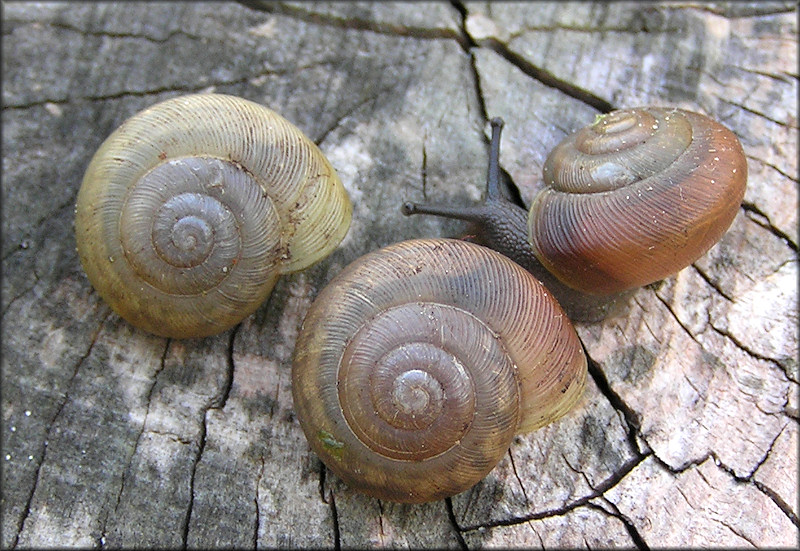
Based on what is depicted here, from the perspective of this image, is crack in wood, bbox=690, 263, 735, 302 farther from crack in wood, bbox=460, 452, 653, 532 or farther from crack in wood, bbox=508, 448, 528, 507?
crack in wood, bbox=508, 448, 528, 507

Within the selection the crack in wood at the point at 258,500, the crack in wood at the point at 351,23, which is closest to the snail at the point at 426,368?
the crack in wood at the point at 258,500

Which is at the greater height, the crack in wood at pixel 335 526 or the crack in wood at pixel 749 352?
the crack in wood at pixel 749 352

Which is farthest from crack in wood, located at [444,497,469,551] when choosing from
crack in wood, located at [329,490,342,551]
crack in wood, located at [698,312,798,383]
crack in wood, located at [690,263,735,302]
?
crack in wood, located at [690,263,735,302]

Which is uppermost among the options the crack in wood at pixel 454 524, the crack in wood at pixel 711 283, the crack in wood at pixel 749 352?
the crack in wood at pixel 711 283

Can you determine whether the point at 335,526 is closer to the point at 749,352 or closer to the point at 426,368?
the point at 426,368

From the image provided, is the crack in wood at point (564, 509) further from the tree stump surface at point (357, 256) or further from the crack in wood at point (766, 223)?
the crack in wood at point (766, 223)

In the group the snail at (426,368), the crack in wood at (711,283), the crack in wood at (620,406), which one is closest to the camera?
the snail at (426,368)

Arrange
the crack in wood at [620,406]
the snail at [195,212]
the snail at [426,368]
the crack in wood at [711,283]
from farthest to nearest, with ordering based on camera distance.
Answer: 1. the crack in wood at [711,283]
2. the crack in wood at [620,406]
3. the snail at [195,212]
4. the snail at [426,368]
